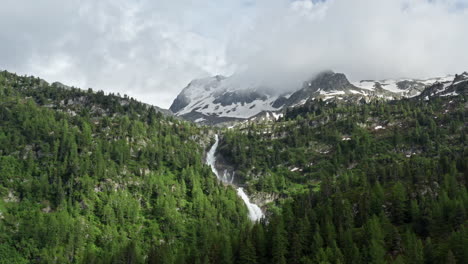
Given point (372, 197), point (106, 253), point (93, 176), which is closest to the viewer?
point (372, 197)

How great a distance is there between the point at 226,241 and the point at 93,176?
3890 inches

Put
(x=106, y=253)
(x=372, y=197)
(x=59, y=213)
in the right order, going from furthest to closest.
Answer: (x=59, y=213), (x=106, y=253), (x=372, y=197)

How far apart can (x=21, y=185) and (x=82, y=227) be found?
35952 mm

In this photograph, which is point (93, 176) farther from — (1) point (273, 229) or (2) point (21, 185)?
(1) point (273, 229)

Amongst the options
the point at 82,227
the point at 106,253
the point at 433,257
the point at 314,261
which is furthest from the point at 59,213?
the point at 433,257

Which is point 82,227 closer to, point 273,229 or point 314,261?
point 273,229

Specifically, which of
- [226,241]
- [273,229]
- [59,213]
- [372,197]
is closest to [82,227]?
[59,213]

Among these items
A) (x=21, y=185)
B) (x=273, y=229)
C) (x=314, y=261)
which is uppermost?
(x=21, y=185)

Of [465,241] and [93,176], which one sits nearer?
[465,241]

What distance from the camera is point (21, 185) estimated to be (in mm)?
176125

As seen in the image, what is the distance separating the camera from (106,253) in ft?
480

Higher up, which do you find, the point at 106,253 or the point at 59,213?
the point at 59,213

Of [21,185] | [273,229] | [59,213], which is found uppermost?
[21,185]

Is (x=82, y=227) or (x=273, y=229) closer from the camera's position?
(x=273, y=229)
